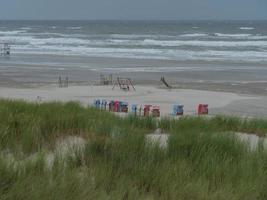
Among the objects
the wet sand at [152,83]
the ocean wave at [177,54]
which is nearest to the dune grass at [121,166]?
the wet sand at [152,83]

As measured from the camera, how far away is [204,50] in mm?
53062

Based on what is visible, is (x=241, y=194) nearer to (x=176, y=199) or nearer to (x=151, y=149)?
(x=176, y=199)

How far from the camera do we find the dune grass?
12.8 feet

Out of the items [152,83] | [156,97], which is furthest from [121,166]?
[152,83]

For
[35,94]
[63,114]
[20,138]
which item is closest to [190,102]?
[35,94]

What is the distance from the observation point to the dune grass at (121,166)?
3889 millimetres

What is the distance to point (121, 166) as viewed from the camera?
4.58 m

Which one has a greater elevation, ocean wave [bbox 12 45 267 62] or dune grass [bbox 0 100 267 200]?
ocean wave [bbox 12 45 267 62]

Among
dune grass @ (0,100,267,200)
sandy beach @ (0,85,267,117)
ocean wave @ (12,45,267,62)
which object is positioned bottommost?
sandy beach @ (0,85,267,117)

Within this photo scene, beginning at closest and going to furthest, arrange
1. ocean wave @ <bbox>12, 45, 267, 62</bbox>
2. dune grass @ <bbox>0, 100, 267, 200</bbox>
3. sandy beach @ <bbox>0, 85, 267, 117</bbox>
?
dune grass @ <bbox>0, 100, 267, 200</bbox>, sandy beach @ <bbox>0, 85, 267, 117</bbox>, ocean wave @ <bbox>12, 45, 267, 62</bbox>

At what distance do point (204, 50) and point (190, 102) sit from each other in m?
32.0

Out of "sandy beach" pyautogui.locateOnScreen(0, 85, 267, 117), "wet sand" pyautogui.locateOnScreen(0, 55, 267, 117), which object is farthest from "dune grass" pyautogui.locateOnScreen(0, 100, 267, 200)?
"sandy beach" pyautogui.locateOnScreen(0, 85, 267, 117)

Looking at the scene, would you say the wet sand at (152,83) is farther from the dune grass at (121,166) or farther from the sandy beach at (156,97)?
the dune grass at (121,166)

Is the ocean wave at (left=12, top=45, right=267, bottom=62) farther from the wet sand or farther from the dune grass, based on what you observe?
the dune grass
